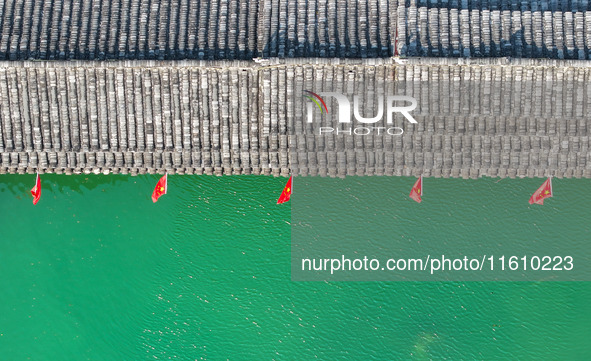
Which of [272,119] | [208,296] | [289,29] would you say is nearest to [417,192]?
[272,119]

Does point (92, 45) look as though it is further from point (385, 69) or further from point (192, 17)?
point (385, 69)

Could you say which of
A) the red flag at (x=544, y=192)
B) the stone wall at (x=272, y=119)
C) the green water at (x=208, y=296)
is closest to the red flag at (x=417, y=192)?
the stone wall at (x=272, y=119)


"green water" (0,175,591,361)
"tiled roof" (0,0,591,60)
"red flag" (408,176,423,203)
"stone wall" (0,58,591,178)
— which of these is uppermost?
"tiled roof" (0,0,591,60)

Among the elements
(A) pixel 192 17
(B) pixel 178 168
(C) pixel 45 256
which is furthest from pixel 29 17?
(C) pixel 45 256

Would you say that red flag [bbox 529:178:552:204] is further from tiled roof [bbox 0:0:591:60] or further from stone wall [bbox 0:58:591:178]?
tiled roof [bbox 0:0:591:60]

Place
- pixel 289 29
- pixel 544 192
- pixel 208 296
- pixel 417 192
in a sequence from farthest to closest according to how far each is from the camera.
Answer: pixel 208 296, pixel 417 192, pixel 544 192, pixel 289 29

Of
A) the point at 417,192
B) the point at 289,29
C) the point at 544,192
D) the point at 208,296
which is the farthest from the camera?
the point at 208,296

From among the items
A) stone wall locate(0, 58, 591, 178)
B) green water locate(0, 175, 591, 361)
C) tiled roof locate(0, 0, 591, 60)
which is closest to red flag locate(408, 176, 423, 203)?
stone wall locate(0, 58, 591, 178)

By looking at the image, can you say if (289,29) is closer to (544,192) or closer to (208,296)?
(544,192)

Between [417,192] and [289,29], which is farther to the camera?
[417,192]
